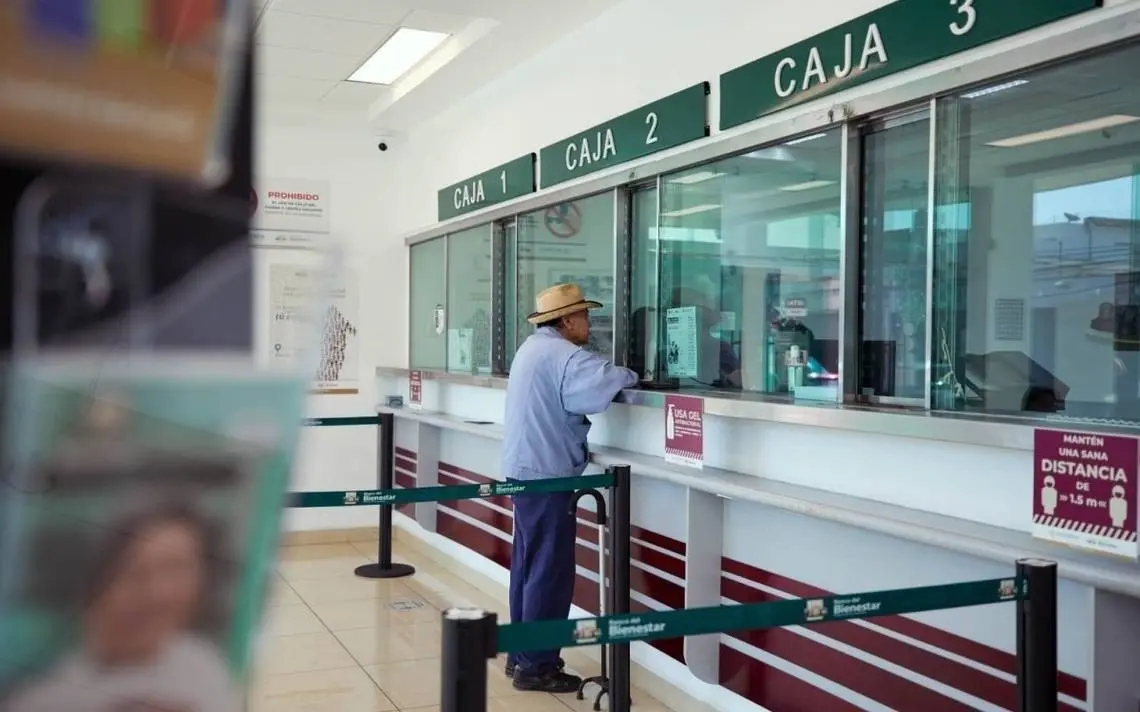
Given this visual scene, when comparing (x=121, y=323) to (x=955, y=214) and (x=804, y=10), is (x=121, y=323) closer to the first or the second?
(x=955, y=214)

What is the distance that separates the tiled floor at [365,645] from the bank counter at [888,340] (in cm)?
75

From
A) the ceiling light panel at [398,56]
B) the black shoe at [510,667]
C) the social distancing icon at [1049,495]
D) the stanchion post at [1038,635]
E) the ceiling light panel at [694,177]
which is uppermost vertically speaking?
the ceiling light panel at [398,56]

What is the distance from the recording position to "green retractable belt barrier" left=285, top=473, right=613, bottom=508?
3.18m

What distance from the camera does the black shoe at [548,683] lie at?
418cm

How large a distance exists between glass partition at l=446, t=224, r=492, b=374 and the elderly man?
6.35 feet

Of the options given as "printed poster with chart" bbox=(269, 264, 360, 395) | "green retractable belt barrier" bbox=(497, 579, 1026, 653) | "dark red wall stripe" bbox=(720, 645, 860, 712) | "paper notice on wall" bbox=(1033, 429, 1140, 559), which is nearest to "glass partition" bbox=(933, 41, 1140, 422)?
"paper notice on wall" bbox=(1033, 429, 1140, 559)

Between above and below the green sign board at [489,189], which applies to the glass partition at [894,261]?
below

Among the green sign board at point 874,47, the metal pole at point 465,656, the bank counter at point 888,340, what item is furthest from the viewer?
the green sign board at point 874,47

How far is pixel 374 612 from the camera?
5.45 metres

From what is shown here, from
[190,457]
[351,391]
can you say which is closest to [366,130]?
[351,391]

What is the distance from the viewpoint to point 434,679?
4375 millimetres

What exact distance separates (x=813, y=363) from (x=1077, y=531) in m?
1.29

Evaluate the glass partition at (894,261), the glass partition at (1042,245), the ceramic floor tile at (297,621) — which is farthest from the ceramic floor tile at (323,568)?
Answer: the glass partition at (1042,245)

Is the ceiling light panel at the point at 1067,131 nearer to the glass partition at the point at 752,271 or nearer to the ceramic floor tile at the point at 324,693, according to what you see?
the glass partition at the point at 752,271
